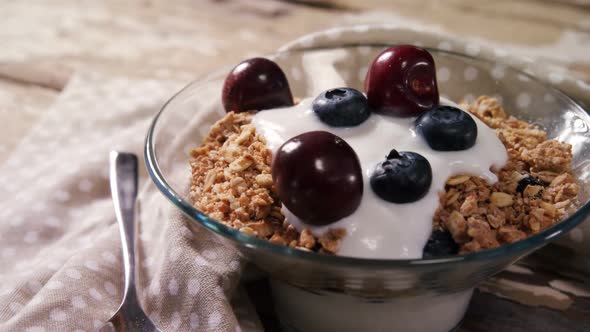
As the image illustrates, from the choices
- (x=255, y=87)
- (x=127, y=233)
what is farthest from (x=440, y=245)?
(x=127, y=233)

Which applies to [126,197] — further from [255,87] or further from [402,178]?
[402,178]

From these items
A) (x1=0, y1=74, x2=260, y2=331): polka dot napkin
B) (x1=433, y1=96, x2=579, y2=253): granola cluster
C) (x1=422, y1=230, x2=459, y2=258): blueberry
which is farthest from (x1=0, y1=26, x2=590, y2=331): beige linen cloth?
(x1=422, y1=230, x2=459, y2=258): blueberry

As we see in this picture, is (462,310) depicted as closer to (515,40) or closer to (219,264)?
(219,264)

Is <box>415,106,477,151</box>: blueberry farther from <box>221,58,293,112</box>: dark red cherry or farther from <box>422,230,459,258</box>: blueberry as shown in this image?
<box>221,58,293,112</box>: dark red cherry

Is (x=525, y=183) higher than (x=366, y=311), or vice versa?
(x=525, y=183)

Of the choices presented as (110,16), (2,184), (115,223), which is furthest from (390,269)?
(110,16)

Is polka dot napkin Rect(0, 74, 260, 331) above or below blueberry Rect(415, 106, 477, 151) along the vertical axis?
below
